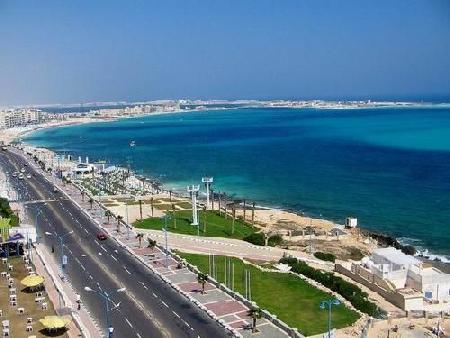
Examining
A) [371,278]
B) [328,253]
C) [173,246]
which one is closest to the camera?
[371,278]

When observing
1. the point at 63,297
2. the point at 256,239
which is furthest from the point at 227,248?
the point at 63,297

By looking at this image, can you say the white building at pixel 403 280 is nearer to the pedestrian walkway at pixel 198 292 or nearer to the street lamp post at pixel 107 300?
the pedestrian walkway at pixel 198 292

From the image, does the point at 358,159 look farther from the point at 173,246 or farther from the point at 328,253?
the point at 173,246

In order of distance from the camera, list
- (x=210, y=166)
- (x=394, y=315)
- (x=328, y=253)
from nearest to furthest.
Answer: (x=394, y=315)
(x=328, y=253)
(x=210, y=166)

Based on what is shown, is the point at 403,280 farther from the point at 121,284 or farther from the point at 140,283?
the point at 121,284

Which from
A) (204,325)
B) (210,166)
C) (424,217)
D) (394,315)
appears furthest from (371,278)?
(210,166)

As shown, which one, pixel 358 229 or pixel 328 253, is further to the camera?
pixel 358 229

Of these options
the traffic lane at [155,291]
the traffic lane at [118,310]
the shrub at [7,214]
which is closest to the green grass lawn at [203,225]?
the traffic lane at [155,291]
